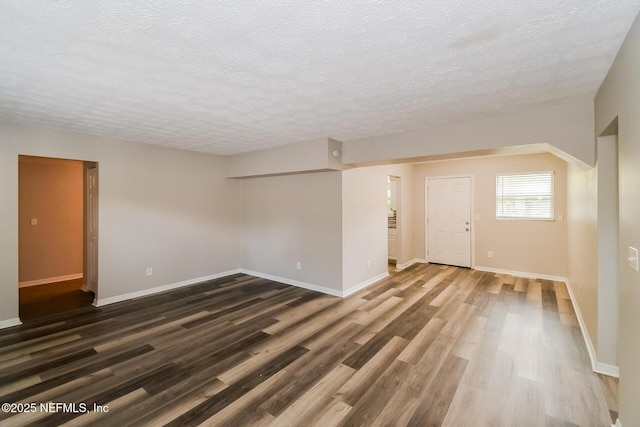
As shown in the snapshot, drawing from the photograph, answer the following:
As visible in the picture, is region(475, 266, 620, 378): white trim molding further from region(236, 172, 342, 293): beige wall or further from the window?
region(236, 172, 342, 293): beige wall

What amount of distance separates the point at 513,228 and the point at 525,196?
69cm

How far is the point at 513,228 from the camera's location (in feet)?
18.6

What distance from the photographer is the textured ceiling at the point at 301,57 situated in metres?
1.37

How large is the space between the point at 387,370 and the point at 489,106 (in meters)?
2.76

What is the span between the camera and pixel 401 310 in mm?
3865

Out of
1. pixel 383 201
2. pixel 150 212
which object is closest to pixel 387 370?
pixel 383 201

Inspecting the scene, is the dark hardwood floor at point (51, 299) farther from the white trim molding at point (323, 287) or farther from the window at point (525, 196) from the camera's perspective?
the window at point (525, 196)

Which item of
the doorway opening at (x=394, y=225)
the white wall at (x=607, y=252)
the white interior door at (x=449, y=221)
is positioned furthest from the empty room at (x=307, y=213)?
the doorway opening at (x=394, y=225)

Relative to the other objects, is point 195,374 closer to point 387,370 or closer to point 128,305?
point 387,370

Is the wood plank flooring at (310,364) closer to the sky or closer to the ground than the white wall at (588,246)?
closer to the ground

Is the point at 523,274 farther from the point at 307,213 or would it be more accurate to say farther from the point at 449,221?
the point at 307,213

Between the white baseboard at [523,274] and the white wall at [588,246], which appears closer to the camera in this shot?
the white wall at [588,246]

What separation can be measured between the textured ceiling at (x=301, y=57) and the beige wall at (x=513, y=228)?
3.49 metres

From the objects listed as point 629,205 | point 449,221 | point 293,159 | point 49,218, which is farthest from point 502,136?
point 49,218
